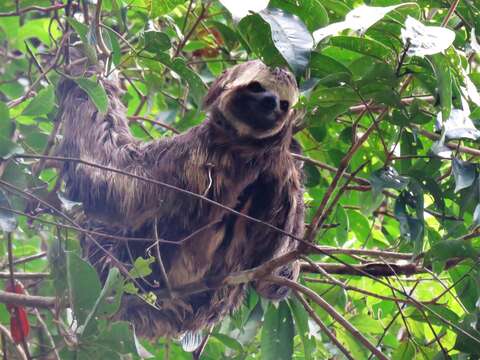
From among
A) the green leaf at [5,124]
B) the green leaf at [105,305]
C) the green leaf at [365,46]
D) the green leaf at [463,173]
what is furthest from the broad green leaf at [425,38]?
the green leaf at [5,124]

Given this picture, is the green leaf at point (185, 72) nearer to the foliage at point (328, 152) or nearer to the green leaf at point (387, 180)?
the foliage at point (328, 152)

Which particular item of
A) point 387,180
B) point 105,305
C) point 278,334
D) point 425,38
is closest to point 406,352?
point 278,334

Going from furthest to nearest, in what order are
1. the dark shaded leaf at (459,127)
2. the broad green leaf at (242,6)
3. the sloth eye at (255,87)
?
the sloth eye at (255,87) < the dark shaded leaf at (459,127) < the broad green leaf at (242,6)

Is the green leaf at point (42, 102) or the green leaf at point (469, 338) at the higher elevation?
the green leaf at point (42, 102)

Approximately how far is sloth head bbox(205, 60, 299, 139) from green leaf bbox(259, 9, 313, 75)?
3.98 ft

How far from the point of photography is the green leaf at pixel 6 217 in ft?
10.6

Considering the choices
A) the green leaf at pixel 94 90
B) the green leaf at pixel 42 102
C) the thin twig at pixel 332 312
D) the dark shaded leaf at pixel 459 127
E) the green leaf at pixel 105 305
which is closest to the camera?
the dark shaded leaf at pixel 459 127

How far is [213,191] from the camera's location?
4234mm

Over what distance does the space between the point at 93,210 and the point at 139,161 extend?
432 millimetres

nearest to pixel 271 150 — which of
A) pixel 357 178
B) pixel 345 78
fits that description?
pixel 357 178

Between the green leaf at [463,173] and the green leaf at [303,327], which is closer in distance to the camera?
the green leaf at [463,173]

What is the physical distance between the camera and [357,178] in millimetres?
4223

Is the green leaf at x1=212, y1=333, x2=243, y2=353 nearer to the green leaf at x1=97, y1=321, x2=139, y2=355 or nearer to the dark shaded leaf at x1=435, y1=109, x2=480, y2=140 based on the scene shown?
the green leaf at x1=97, y1=321, x2=139, y2=355

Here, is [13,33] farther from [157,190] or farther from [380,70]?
[380,70]
